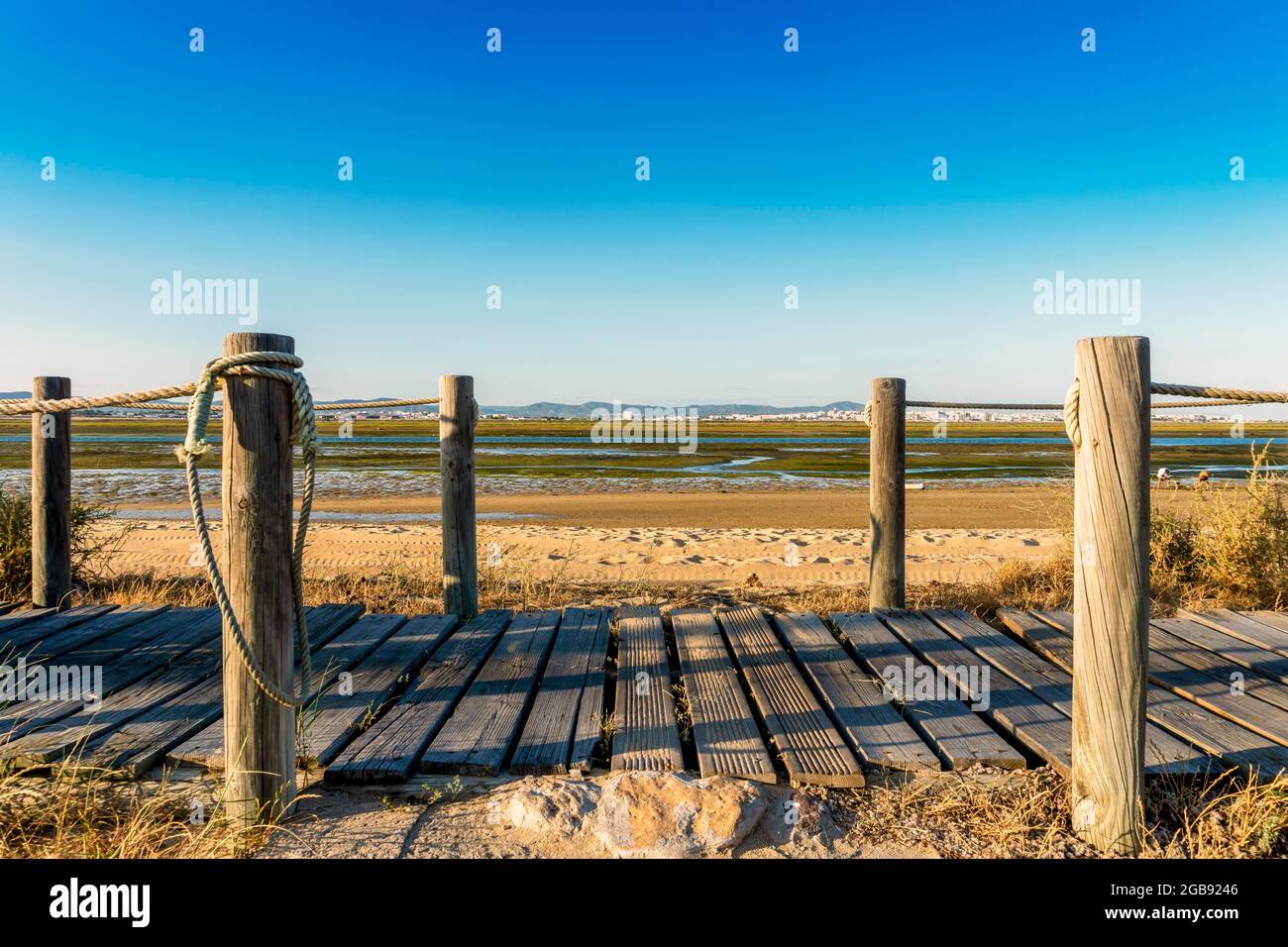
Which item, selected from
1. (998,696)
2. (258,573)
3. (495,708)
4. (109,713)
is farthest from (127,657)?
(998,696)

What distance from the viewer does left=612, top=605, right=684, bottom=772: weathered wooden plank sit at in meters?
2.90

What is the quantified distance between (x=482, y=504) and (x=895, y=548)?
13.1 meters

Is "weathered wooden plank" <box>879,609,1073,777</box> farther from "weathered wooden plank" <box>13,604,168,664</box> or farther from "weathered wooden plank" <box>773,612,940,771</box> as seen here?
"weathered wooden plank" <box>13,604,168,664</box>

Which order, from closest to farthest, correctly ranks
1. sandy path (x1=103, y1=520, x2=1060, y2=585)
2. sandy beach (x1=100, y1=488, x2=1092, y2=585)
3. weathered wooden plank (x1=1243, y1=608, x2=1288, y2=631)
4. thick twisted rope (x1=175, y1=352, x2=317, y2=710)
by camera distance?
thick twisted rope (x1=175, y1=352, x2=317, y2=710), weathered wooden plank (x1=1243, y1=608, x2=1288, y2=631), sandy path (x1=103, y1=520, x2=1060, y2=585), sandy beach (x1=100, y1=488, x2=1092, y2=585)

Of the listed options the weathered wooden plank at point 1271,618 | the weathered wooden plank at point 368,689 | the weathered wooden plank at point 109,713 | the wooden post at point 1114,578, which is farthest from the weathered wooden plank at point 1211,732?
the weathered wooden plank at point 109,713

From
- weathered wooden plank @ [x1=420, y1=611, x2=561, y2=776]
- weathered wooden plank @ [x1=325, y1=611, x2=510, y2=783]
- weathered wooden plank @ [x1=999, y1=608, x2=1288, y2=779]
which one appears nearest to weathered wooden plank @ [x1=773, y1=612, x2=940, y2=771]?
weathered wooden plank @ [x1=999, y1=608, x2=1288, y2=779]

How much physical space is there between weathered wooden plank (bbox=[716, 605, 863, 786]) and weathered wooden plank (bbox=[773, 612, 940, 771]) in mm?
66

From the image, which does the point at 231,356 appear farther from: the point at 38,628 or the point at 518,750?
the point at 38,628

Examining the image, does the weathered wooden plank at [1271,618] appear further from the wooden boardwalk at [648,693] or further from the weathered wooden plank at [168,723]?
the weathered wooden plank at [168,723]

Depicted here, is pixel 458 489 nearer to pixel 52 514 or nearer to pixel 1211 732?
pixel 52 514

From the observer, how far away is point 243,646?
228 cm

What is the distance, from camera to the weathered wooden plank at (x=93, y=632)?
412cm
